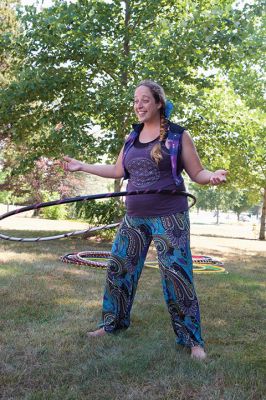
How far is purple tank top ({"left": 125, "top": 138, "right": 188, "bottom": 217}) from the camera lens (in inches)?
129

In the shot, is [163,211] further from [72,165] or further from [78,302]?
[78,302]


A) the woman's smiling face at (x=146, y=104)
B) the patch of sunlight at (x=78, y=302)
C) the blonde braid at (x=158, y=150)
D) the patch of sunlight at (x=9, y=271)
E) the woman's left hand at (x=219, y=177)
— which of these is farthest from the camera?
the patch of sunlight at (x=9, y=271)

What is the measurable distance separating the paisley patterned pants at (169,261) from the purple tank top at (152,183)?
A: 0.06 meters

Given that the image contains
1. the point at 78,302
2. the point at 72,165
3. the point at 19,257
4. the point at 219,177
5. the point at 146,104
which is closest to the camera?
the point at 219,177

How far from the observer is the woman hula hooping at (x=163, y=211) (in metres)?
3.26

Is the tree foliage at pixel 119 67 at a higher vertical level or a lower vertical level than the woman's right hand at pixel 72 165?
higher

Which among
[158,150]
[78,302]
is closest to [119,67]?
[78,302]

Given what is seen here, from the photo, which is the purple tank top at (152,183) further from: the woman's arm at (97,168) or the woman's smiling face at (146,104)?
the woman's arm at (97,168)

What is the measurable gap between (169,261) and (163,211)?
14.7 inches

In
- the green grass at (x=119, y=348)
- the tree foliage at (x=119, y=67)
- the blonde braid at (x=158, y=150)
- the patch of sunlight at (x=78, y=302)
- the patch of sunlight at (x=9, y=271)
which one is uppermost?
the tree foliage at (x=119, y=67)

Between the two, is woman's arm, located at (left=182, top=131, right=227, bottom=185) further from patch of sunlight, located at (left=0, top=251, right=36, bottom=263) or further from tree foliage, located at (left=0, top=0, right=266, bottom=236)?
tree foliage, located at (left=0, top=0, right=266, bottom=236)

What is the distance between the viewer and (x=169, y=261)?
3268 mm

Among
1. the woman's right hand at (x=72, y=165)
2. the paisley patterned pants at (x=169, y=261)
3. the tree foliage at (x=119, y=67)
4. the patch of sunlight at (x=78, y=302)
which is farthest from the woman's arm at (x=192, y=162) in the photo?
the tree foliage at (x=119, y=67)

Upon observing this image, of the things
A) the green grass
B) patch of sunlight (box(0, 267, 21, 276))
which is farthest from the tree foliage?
the green grass
